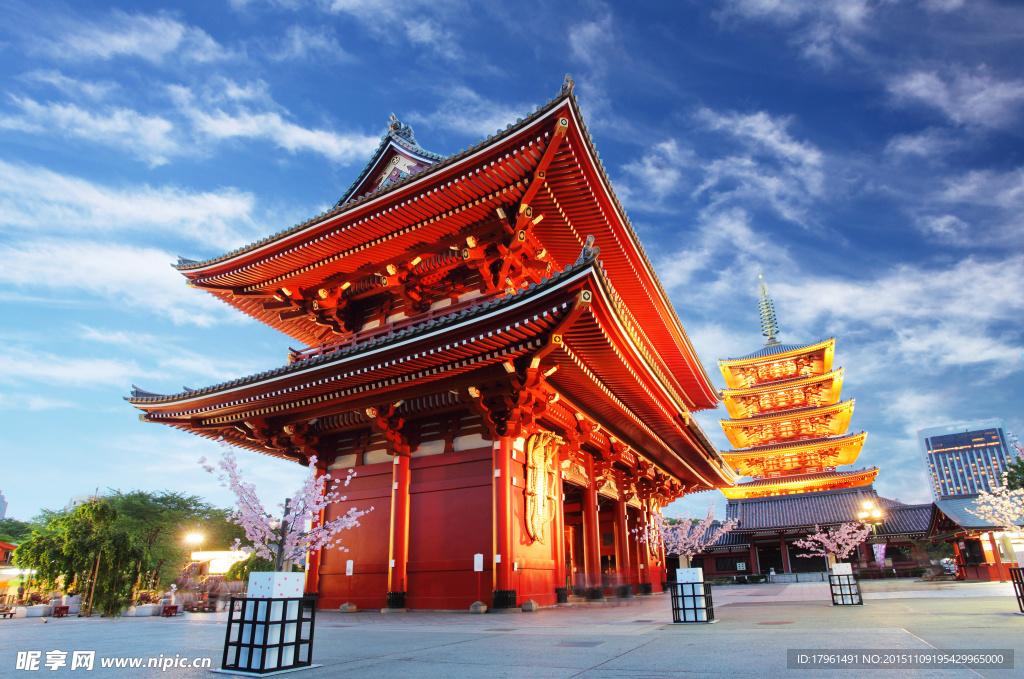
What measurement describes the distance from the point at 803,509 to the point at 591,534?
36.8m

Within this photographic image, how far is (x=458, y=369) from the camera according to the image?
13703 millimetres

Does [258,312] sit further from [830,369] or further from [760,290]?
[760,290]

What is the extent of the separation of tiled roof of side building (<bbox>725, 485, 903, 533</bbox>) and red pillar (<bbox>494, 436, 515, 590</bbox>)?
125ft

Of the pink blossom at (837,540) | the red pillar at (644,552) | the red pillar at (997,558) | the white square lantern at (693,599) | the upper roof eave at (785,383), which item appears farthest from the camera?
the upper roof eave at (785,383)

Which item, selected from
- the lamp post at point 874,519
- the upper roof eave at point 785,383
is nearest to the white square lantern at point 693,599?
the lamp post at point 874,519

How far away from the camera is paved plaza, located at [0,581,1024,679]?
565 cm

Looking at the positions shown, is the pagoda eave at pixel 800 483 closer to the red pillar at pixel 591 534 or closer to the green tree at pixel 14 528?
the red pillar at pixel 591 534

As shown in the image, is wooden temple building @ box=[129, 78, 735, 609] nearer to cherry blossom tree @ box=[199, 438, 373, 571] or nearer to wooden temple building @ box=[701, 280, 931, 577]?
cherry blossom tree @ box=[199, 438, 373, 571]

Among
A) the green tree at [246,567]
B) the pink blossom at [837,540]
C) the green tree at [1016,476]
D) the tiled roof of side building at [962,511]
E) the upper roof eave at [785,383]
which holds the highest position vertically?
the upper roof eave at [785,383]

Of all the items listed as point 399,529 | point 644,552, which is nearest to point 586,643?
point 399,529

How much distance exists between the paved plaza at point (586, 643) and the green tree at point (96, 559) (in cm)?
680

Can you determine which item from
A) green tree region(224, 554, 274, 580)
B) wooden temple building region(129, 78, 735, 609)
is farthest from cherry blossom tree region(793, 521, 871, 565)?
green tree region(224, 554, 274, 580)

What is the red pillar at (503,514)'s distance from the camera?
13.8m

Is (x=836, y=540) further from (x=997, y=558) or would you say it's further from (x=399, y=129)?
(x=399, y=129)
